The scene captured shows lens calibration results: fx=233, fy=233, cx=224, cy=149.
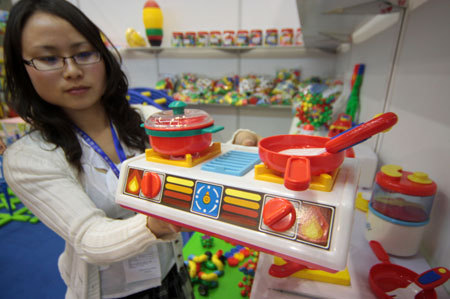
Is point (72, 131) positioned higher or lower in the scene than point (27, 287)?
higher

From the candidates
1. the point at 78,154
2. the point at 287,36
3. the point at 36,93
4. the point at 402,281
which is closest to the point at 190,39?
the point at 287,36

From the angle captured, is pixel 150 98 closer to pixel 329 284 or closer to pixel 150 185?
pixel 150 185

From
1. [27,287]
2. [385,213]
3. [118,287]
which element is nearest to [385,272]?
[385,213]

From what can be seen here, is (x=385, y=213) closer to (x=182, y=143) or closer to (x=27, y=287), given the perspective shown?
(x=182, y=143)

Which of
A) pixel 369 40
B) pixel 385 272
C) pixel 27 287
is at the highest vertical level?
pixel 369 40

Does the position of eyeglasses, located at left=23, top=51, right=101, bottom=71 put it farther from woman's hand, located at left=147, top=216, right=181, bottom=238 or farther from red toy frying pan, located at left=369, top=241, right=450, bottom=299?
red toy frying pan, located at left=369, top=241, right=450, bottom=299

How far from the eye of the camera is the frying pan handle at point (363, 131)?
0.30m

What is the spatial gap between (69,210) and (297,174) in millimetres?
505

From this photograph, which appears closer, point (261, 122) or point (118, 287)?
point (118, 287)

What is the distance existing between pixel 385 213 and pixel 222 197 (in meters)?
0.48

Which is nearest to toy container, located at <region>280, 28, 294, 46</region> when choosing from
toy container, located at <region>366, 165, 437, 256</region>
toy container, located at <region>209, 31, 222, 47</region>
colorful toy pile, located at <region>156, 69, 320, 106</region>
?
colorful toy pile, located at <region>156, 69, 320, 106</region>

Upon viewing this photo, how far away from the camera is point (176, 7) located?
2.52 metres

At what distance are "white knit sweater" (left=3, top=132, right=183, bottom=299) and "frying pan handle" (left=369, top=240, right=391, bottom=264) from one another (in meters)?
0.49

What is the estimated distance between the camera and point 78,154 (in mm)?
645
